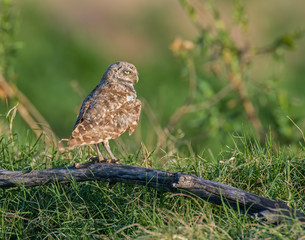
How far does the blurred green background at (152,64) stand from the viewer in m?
7.66

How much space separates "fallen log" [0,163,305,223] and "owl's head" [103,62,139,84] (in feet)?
3.43

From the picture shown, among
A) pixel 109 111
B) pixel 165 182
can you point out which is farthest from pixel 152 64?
pixel 165 182

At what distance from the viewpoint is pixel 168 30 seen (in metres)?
16.2

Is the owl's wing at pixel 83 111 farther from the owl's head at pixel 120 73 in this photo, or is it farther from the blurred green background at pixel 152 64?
the blurred green background at pixel 152 64

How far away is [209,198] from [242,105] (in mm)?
3691

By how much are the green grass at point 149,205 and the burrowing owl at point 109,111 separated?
0.35 metres

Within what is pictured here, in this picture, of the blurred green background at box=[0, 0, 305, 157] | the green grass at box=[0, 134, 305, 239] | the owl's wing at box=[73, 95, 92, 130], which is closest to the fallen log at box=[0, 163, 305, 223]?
the green grass at box=[0, 134, 305, 239]

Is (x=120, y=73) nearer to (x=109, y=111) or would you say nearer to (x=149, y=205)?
(x=109, y=111)

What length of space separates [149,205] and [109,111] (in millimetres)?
900

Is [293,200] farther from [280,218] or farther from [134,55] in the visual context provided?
[134,55]

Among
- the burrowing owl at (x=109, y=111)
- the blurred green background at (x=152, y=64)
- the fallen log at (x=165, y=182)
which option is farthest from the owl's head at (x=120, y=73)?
the blurred green background at (x=152, y=64)

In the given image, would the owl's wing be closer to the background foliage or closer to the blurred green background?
the background foliage

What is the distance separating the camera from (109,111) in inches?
193

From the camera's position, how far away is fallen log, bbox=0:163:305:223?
13.6ft
